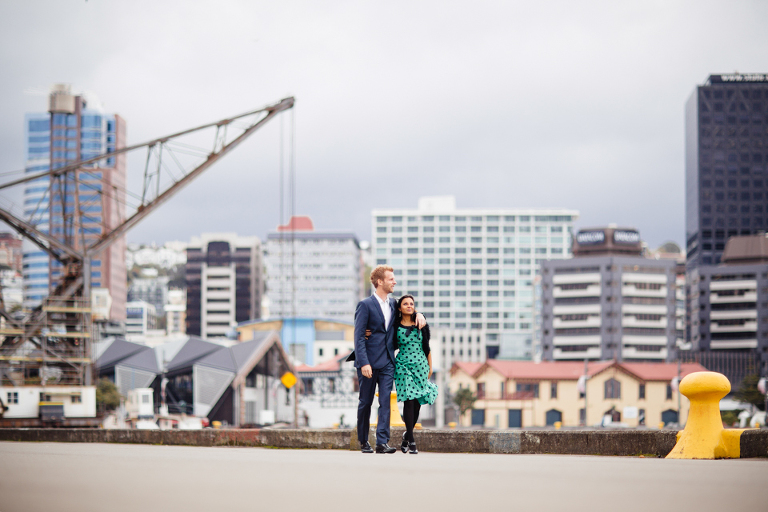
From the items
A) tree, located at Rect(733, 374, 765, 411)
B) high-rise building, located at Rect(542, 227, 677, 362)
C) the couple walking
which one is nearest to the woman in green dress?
the couple walking

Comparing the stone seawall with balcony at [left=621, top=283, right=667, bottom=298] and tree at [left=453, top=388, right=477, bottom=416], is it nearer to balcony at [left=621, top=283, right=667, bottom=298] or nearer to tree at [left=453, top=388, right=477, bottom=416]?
tree at [left=453, top=388, right=477, bottom=416]

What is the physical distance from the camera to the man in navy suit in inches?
343

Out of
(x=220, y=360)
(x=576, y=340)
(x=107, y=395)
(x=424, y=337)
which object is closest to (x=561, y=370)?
(x=576, y=340)

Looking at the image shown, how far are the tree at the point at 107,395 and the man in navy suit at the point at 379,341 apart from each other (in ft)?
246

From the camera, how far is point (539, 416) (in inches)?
3866

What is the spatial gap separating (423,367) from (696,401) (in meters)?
2.43

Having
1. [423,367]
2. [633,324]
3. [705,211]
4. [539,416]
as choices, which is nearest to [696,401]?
[423,367]

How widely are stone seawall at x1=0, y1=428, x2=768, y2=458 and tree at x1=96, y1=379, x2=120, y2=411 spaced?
70.9 m

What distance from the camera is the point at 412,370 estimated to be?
8.84 metres

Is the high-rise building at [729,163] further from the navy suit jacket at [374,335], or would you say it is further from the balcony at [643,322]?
the navy suit jacket at [374,335]

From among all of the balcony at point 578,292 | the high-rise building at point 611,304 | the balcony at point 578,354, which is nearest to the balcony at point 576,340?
the high-rise building at point 611,304

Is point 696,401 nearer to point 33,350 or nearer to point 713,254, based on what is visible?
point 33,350

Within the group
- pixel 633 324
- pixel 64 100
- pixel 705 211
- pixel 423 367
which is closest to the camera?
pixel 423 367

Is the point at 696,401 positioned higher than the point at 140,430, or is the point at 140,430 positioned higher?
the point at 696,401
